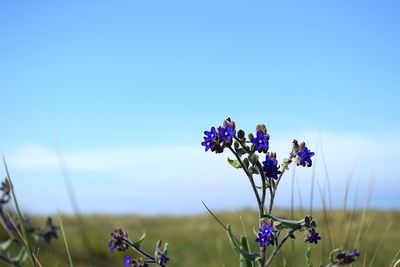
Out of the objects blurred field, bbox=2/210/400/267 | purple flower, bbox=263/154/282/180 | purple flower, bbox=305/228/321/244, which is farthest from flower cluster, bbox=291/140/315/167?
blurred field, bbox=2/210/400/267

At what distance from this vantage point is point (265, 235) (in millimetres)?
1955

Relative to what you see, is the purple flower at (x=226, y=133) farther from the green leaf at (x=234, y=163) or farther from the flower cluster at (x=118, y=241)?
the flower cluster at (x=118, y=241)

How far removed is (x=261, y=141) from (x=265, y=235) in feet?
1.18

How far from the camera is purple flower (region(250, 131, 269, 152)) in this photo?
6.66 feet

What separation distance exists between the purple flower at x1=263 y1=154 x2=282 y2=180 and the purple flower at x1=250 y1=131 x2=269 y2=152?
1.4 inches

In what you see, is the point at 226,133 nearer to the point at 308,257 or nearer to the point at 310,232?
the point at 310,232

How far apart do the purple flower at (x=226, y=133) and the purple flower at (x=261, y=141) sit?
9cm

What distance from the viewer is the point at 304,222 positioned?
206 centimetres

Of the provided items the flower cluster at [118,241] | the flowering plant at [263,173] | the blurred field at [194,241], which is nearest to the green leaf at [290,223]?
the flowering plant at [263,173]

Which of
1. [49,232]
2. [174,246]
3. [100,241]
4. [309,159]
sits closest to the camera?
[309,159]

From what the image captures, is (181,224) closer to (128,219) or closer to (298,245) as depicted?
(128,219)

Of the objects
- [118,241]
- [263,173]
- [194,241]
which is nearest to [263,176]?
[263,173]

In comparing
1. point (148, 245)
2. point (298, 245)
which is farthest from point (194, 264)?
point (298, 245)

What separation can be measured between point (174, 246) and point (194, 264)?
4.92 feet
